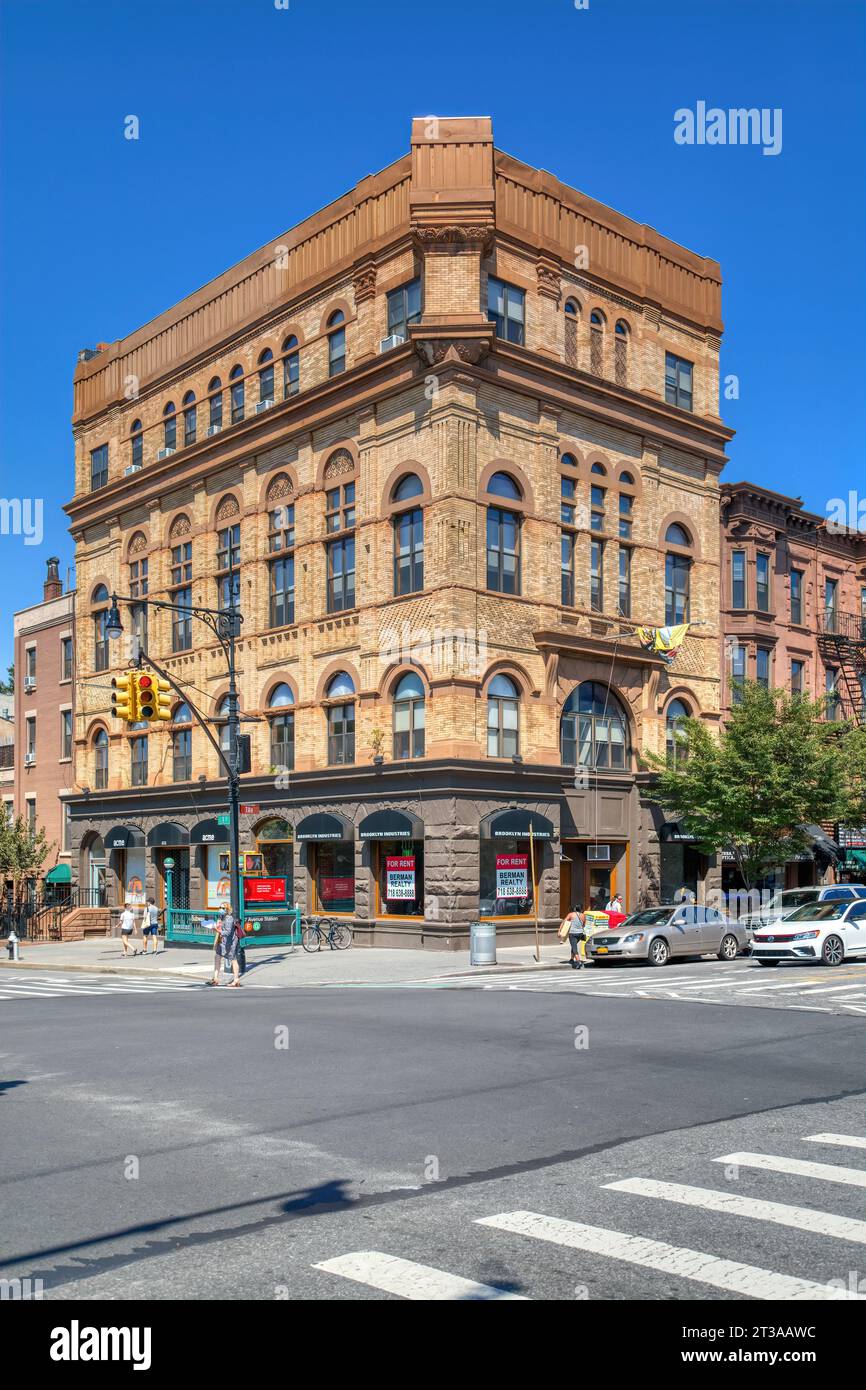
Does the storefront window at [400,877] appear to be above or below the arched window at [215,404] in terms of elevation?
below

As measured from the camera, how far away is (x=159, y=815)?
155 ft

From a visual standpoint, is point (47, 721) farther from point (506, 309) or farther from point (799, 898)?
point (799, 898)

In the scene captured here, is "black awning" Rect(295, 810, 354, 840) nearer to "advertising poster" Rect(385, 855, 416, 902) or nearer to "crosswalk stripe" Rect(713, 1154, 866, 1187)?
"advertising poster" Rect(385, 855, 416, 902)

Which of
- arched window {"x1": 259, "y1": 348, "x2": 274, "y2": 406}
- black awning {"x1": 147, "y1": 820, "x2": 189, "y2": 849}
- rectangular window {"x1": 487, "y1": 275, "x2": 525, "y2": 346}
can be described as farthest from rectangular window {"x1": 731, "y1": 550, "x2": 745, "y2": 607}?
black awning {"x1": 147, "y1": 820, "x2": 189, "y2": 849}

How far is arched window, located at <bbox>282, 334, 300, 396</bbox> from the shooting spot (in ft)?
138

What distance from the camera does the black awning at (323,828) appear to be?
3766 cm

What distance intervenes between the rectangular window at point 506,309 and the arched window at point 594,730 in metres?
10.9

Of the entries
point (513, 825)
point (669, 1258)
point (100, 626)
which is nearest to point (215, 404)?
point (100, 626)

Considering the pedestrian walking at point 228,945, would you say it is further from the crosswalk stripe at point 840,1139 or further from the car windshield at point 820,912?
the crosswalk stripe at point 840,1139

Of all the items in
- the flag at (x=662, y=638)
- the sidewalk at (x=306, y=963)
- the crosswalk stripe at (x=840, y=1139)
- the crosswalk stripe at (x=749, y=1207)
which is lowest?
the sidewalk at (x=306, y=963)

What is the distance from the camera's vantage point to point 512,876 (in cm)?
3616

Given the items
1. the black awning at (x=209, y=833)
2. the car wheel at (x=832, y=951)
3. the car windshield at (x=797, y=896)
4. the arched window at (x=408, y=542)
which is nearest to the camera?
the car wheel at (x=832, y=951)

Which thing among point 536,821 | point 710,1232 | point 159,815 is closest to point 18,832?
point 159,815

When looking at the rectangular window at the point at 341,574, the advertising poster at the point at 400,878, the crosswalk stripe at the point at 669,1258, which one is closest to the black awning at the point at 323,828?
the advertising poster at the point at 400,878
